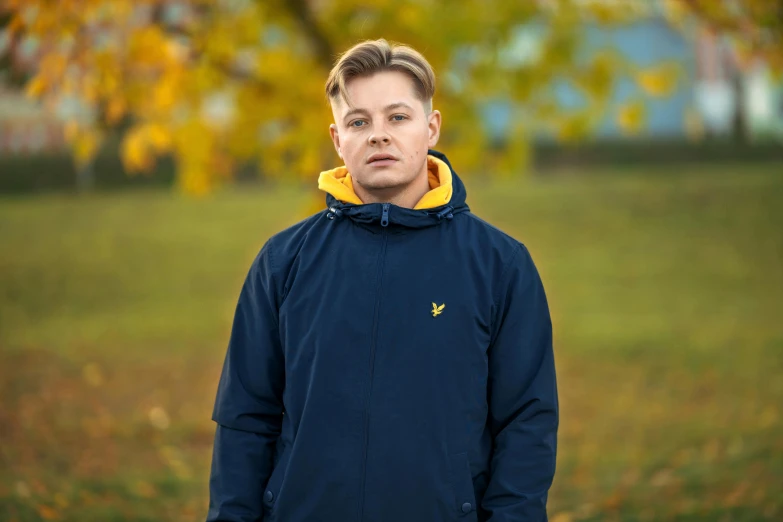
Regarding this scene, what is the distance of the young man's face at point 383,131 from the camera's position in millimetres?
2336

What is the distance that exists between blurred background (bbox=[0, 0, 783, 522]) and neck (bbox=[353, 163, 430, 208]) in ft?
8.95

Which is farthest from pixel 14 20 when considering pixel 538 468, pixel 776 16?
pixel 776 16

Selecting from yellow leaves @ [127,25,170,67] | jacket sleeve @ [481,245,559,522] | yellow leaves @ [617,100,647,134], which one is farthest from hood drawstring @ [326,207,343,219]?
yellow leaves @ [617,100,647,134]

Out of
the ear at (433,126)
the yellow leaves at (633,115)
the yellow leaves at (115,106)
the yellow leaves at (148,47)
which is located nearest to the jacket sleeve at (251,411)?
the ear at (433,126)

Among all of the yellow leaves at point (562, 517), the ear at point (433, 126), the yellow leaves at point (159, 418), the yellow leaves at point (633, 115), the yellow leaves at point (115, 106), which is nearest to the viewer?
the ear at point (433, 126)

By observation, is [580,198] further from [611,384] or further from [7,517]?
A: [7,517]

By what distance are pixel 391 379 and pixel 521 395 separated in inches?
13.0

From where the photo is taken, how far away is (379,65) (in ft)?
7.70

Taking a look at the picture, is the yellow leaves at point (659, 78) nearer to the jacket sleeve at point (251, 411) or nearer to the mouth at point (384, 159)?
the mouth at point (384, 159)

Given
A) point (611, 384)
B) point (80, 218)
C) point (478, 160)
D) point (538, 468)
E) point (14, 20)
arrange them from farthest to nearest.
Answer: point (80, 218), point (611, 384), point (478, 160), point (14, 20), point (538, 468)

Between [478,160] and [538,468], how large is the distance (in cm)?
433

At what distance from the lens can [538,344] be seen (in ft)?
7.70

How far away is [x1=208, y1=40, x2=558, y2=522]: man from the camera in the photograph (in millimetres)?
2256

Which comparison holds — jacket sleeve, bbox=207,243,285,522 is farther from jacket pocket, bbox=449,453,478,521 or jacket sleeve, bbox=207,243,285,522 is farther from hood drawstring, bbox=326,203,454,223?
jacket pocket, bbox=449,453,478,521
